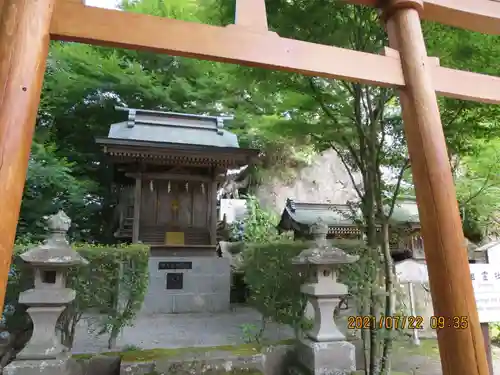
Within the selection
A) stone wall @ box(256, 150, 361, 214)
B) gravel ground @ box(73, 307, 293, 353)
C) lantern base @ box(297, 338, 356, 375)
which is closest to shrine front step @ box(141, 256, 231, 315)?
gravel ground @ box(73, 307, 293, 353)

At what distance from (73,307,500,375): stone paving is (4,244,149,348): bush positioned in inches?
24.6

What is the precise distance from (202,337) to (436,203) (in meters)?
5.33

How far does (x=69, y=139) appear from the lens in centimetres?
1249

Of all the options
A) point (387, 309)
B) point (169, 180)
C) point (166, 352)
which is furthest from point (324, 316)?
point (169, 180)

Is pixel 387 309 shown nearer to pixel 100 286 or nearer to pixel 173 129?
pixel 100 286

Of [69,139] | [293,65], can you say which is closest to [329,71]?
Answer: [293,65]

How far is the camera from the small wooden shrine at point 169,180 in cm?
885

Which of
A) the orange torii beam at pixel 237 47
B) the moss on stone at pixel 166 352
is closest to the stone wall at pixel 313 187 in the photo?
the moss on stone at pixel 166 352

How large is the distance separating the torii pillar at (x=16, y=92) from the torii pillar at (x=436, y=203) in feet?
8.06

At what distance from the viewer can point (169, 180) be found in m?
9.84

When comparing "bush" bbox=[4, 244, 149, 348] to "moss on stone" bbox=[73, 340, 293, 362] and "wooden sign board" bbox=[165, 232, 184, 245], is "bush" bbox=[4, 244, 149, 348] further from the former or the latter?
"wooden sign board" bbox=[165, 232, 184, 245]

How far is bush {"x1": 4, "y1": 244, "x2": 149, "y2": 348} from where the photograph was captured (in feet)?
14.1

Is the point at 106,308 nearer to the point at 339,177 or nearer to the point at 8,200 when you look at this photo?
the point at 8,200

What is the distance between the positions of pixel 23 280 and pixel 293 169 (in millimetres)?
17461
